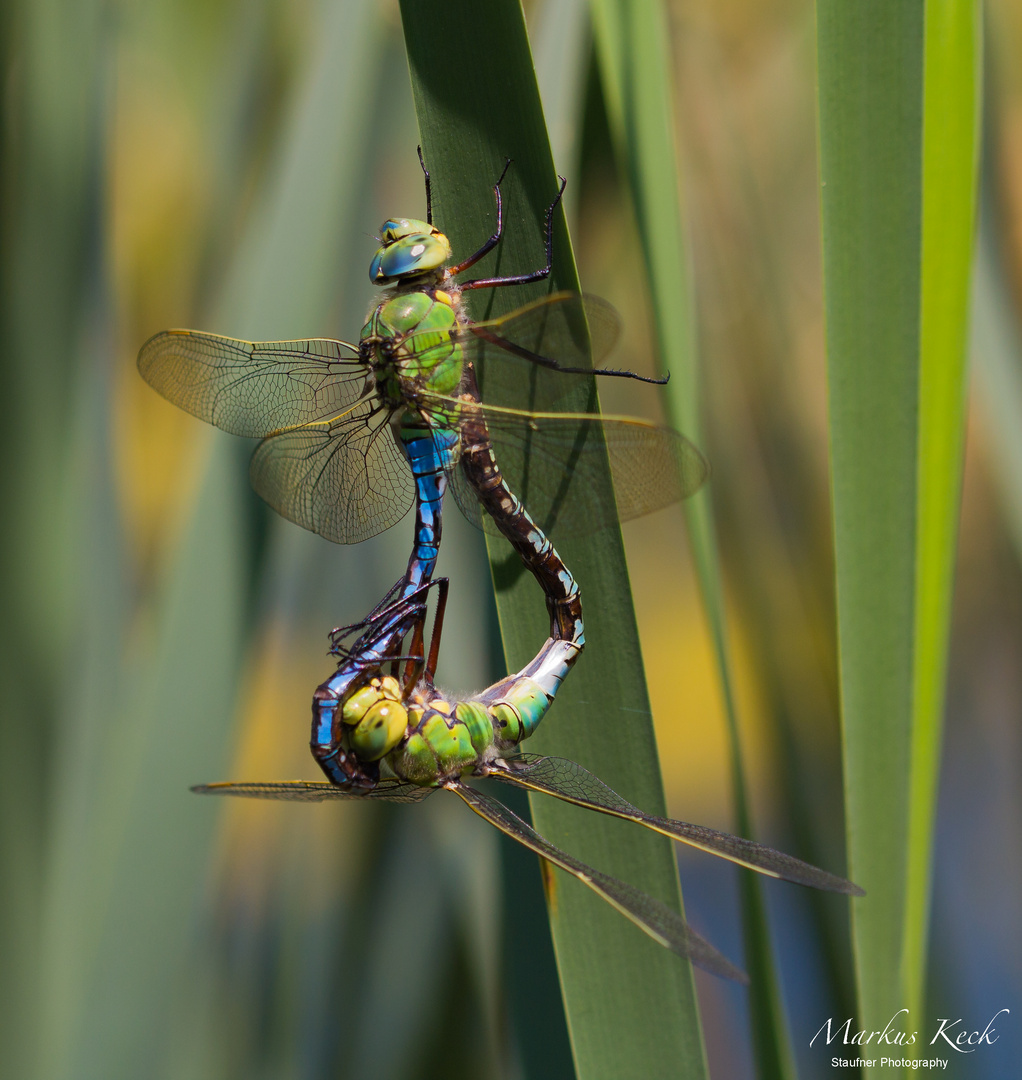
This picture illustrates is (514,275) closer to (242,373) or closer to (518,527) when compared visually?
(518,527)

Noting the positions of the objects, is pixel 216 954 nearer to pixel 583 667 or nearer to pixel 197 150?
pixel 583 667

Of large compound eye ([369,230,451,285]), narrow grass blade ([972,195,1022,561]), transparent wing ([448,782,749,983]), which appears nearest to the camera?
transparent wing ([448,782,749,983])

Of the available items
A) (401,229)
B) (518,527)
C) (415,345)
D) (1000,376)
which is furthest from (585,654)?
(1000,376)

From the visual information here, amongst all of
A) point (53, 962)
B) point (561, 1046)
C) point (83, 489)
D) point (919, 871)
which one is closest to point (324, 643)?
point (83, 489)

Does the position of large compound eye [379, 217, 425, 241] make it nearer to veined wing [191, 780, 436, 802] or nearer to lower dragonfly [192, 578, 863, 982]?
lower dragonfly [192, 578, 863, 982]

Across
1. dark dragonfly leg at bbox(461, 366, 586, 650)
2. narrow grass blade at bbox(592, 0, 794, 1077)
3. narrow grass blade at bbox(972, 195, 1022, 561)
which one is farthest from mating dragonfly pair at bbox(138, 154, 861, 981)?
narrow grass blade at bbox(972, 195, 1022, 561)

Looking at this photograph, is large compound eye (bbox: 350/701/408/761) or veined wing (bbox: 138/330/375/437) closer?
large compound eye (bbox: 350/701/408/761)

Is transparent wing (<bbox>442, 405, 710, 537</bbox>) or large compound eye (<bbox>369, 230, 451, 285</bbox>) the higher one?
large compound eye (<bbox>369, 230, 451, 285</bbox>)

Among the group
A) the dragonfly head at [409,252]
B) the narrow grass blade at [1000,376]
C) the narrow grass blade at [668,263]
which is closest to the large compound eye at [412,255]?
the dragonfly head at [409,252]

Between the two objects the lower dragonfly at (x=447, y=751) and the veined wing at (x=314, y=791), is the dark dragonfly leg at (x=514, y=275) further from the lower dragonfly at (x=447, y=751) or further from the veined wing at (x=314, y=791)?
the veined wing at (x=314, y=791)
